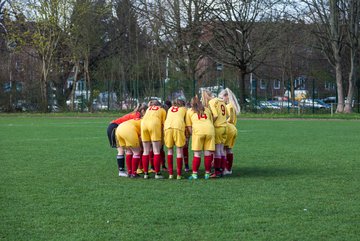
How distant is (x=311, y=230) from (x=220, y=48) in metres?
41.2

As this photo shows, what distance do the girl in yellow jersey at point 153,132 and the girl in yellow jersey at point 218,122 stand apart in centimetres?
90

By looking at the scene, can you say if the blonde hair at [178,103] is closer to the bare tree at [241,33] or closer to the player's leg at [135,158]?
the player's leg at [135,158]

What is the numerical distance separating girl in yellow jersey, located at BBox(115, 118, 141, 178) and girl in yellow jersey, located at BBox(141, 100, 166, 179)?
18 cm

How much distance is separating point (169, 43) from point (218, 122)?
3988 cm

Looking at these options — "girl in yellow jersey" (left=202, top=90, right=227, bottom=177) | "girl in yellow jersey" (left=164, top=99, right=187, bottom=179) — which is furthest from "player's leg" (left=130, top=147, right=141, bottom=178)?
"girl in yellow jersey" (left=202, top=90, right=227, bottom=177)

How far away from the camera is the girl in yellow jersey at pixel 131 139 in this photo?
42.1 ft

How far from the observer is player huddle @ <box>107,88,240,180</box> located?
1247 centimetres

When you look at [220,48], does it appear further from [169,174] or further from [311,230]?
[311,230]

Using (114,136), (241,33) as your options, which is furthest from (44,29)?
(114,136)

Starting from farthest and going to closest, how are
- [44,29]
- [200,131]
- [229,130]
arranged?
[44,29]
[229,130]
[200,131]

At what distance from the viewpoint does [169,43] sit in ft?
171

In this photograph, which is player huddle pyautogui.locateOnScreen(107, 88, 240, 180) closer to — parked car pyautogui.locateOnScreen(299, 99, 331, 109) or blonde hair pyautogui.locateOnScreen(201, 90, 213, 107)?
blonde hair pyautogui.locateOnScreen(201, 90, 213, 107)

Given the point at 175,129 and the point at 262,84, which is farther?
the point at 262,84

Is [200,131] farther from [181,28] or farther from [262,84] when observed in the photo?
[262,84]
